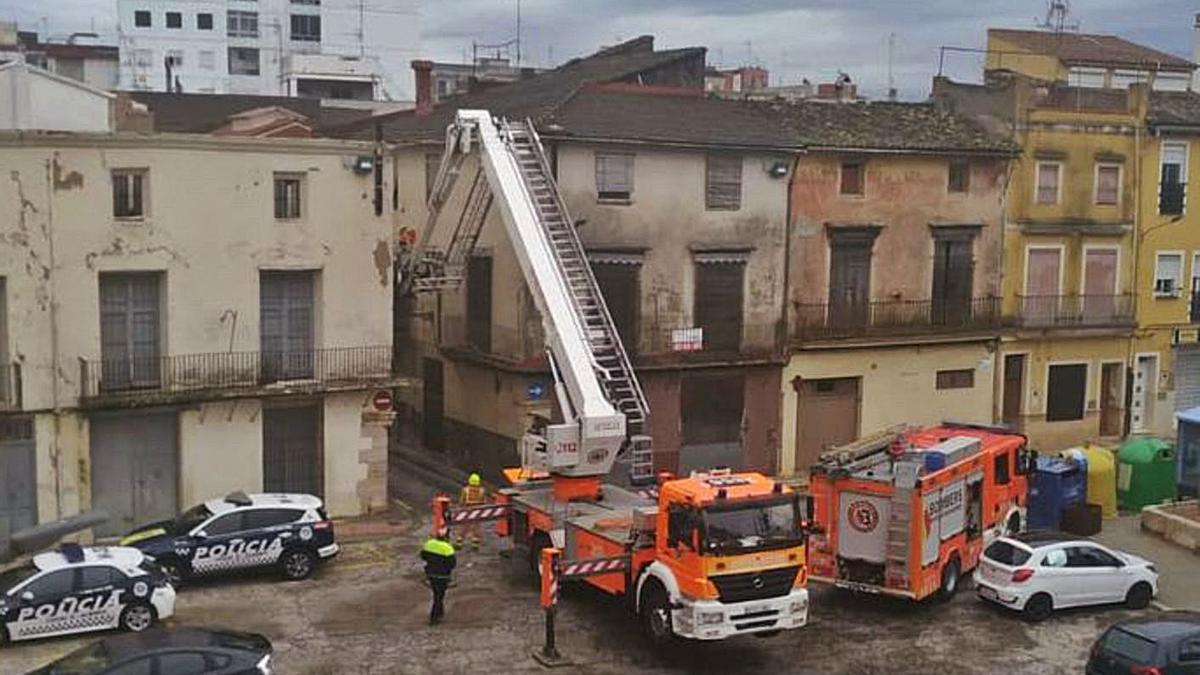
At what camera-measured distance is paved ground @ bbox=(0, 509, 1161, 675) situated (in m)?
21.2

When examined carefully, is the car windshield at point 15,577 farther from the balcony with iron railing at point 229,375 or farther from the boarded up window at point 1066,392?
the boarded up window at point 1066,392

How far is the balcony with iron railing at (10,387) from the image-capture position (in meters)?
26.4

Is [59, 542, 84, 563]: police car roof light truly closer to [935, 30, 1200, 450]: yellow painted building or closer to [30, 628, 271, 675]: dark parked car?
[30, 628, 271, 675]: dark parked car

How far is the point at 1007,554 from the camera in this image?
2388 centimetres

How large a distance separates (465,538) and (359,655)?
7.19m

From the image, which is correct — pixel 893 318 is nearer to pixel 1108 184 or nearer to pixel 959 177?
pixel 959 177

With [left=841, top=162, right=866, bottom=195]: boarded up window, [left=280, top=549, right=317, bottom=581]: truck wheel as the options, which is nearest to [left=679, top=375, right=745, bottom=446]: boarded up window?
[left=841, top=162, right=866, bottom=195]: boarded up window

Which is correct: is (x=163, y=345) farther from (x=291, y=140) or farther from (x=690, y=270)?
(x=690, y=270)

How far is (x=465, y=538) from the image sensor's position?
2839 cm

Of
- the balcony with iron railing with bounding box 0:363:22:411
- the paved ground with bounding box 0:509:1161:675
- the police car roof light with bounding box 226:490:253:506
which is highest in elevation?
the balcony with iron railing with bounding box 0:363:22:411

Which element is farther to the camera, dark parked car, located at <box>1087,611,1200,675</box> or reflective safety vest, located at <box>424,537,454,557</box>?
reflective safety vest, located at <box>424,537,454,557</box>

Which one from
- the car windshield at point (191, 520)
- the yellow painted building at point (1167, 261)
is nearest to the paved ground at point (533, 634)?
the car windshield at point (191, 520)

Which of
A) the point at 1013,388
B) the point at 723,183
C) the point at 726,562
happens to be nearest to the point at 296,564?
the point at 726,562

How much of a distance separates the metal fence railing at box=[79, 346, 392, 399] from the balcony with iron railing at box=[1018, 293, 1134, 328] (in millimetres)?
19309
